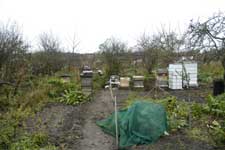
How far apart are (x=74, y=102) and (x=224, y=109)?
5.53 m

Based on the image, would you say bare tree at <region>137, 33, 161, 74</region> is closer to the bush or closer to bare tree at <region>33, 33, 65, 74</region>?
bare tree at <region>33, 33, 65, 74</region>

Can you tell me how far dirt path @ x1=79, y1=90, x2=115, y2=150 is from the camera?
593 cm

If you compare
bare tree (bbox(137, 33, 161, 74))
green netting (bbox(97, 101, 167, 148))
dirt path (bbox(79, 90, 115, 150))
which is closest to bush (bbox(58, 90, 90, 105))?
dirt path (bbox(79, 90, 115, 150))

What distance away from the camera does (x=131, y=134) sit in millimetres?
6109

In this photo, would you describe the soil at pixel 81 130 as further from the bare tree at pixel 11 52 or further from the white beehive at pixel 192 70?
the white beehive at pixel 192 70

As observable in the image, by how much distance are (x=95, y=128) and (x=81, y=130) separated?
432 millimetres

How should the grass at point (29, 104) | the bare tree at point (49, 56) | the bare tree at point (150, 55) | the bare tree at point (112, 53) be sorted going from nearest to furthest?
the grass at point (29, 104), the bare tree at point (49, 56), the bare tree at point (112, 53), the bare tree at point (150, 55)

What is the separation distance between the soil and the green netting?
0.71 ft

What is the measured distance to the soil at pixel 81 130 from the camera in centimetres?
567

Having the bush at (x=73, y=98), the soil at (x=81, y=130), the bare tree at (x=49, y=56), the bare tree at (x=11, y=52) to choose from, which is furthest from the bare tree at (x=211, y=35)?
the bare tree at (x=49, y=56)

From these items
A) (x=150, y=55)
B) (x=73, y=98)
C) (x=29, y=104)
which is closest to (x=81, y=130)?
(x=29, y=104)

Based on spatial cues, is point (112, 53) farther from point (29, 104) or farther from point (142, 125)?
point (142, 125)

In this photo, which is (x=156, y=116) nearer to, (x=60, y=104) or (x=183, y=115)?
(x=183, y=115)

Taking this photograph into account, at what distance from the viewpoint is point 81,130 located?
7031 mm
